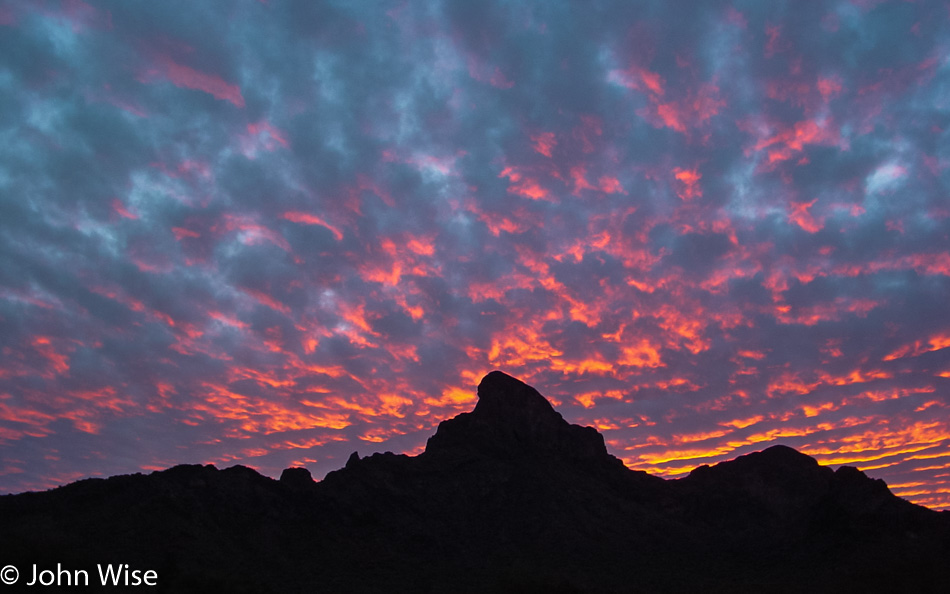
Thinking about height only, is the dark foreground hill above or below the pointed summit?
below

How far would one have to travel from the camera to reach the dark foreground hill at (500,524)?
7050cm

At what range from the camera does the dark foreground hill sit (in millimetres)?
70500

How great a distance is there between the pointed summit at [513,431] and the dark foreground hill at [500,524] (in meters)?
0.29

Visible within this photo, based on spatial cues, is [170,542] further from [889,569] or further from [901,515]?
[901,515]

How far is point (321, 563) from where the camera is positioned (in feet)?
259

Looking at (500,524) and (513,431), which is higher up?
(513,431)

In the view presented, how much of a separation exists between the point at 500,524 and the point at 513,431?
24.5 meters

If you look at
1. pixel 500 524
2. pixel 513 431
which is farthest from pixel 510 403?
pixel 500 524

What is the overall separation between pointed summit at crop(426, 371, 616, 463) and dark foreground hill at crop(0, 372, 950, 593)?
29 cm

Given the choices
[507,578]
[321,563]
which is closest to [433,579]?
[507,578]

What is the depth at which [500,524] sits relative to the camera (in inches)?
3839

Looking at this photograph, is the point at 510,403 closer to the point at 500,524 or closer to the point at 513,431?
the point at 513,431

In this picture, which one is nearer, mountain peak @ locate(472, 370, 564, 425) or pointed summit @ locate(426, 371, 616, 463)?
pointed summit @ locate(426, 371, 616, 463)

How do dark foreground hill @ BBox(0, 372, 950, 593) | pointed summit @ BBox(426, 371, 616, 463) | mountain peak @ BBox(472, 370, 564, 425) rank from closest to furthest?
1. dark foreground hill @ BBox(0, 372, 950, 593)
2. pointed summit @ BBox(426, 371, 616, 463)
3. mountain peak @ BBox(472, 370, 564, 425)
